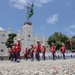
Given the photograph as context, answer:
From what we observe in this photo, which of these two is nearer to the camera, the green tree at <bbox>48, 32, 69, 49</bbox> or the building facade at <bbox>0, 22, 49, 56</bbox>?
the building facade at <bbox>0, 22, 49, 56</bbox>

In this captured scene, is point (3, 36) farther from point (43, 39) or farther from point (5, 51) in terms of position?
point (43, 39)

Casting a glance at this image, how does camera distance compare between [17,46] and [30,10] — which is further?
[30,10]

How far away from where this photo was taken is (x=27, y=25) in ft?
281

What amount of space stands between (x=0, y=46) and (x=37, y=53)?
61548mm

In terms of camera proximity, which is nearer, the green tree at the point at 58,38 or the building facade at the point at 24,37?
the building facade at the point at 24,37

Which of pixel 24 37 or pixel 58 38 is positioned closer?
pixel 24 37

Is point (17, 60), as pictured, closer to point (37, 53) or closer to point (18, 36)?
point (37, 53)

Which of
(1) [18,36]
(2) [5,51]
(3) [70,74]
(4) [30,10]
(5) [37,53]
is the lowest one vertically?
(3) [70,74]

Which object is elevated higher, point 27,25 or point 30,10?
point 30,10

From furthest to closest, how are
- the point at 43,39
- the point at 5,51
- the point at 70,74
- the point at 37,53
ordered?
the point at 43,39 → the point at 5,51 → the point at 37,53 → the point at 70,74

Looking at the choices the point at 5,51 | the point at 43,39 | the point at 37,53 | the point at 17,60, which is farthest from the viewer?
the point at 43,39

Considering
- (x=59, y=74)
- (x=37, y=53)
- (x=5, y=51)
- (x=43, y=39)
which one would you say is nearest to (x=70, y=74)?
(x=59, y=74)

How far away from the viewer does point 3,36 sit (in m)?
86.1

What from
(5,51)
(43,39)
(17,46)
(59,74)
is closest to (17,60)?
(17,46)
